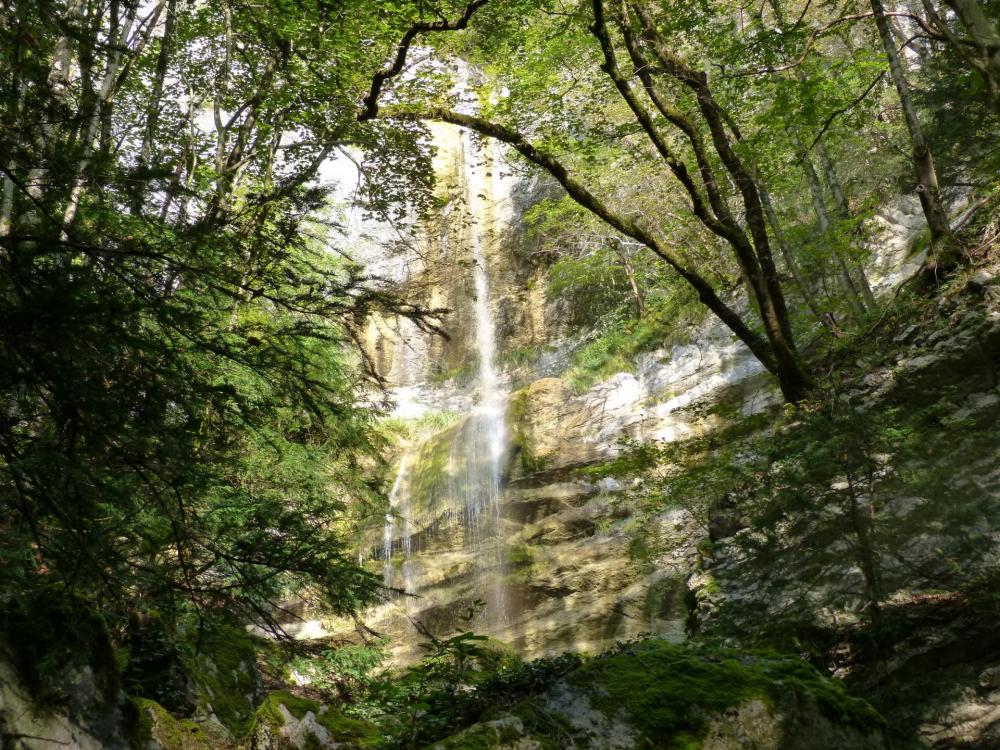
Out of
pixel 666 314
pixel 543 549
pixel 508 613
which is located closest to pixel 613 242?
pixel 666 314

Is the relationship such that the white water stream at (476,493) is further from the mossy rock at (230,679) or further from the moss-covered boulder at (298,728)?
the moss-covered boulder at (298,728)

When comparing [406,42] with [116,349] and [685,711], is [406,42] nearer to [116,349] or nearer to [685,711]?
[116,349]

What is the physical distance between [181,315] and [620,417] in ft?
38.7

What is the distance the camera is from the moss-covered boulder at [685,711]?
95.8 inches

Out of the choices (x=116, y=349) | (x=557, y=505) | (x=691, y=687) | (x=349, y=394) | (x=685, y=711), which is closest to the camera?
(x=685, y=711)

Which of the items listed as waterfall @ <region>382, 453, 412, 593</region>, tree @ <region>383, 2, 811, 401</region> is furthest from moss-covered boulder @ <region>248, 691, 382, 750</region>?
waterfall @ <region>382, 453, 412, 593</region>

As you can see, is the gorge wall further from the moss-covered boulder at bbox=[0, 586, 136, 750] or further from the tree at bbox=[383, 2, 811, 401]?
the moss-covered boulder at bbox=[0, 586, 136, 750]

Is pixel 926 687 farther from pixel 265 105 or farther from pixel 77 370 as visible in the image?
pixel 265 105

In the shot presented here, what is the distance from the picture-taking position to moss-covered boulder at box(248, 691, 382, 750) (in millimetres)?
4410

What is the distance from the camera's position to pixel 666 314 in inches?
591

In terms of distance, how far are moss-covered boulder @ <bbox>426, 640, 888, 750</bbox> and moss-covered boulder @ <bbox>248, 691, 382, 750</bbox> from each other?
215 centimetres

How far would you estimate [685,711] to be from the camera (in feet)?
8.51

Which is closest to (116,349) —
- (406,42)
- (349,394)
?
(406,42)

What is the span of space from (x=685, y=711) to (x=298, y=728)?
3.02 meters
